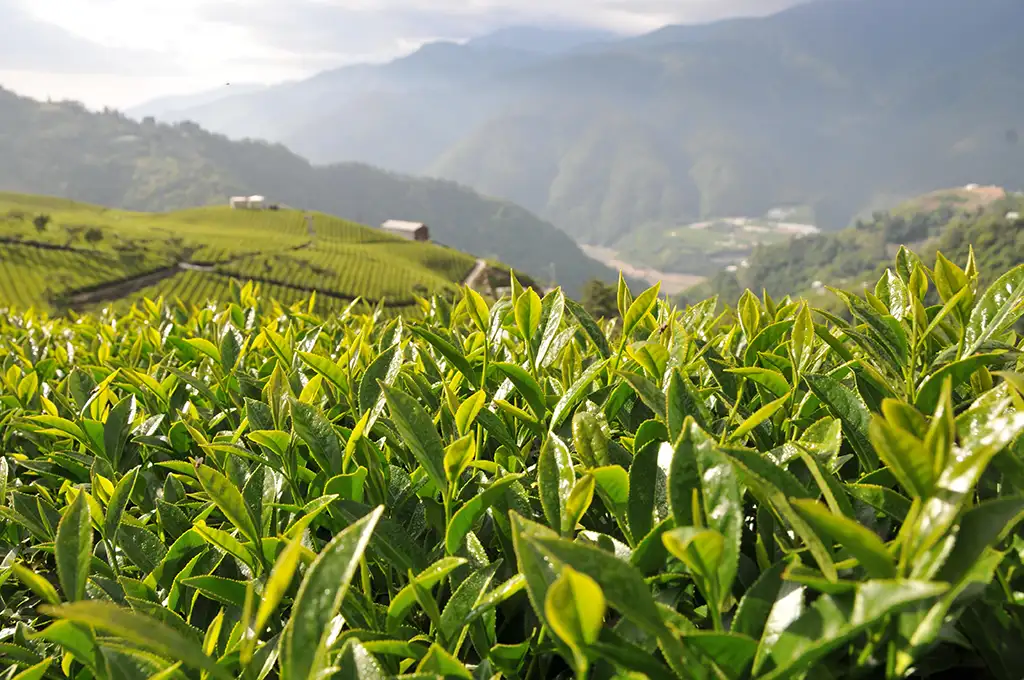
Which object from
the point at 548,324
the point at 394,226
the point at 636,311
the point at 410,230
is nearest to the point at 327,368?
the point at 548,324

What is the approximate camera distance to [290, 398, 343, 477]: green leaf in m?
1.30

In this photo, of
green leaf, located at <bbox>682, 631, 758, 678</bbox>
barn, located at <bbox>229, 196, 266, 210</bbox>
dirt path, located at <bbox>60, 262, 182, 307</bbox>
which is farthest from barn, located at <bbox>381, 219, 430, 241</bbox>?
green leaf, located at <bbox>682, 631, 758, 678</bbox>

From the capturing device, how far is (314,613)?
788mm

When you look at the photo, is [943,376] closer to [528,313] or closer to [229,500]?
[528,313]

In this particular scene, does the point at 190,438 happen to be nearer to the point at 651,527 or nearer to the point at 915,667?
the point at 651,527

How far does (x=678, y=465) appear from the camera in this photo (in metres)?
0.92

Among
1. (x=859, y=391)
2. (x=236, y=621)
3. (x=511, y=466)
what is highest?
(x=859, y=391)

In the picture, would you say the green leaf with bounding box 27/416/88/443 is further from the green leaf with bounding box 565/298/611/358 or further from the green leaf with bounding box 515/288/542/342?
the green leaf with bounding box 565/298/611/358

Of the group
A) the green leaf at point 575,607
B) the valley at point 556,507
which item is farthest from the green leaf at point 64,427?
the green leaf at point 575,607

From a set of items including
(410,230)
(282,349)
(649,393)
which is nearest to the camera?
(649,393)

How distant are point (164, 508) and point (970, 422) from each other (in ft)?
5.20

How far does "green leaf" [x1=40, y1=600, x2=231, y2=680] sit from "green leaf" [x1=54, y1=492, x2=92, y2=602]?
0.41m

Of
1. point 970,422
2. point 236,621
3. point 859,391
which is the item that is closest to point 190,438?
point 236,621

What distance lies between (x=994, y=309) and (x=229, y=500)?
1.56 m
